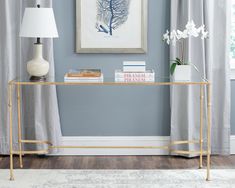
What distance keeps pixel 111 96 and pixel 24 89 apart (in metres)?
0.79

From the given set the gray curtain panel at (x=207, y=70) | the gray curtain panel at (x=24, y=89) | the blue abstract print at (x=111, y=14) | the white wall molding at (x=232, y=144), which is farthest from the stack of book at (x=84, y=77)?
the white wall molding at (x=232, y=144)

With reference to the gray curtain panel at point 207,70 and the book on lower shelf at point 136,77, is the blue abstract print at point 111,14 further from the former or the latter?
the book on lower shelf at point 136,77

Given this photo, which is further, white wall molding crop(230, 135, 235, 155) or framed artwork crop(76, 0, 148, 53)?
white wall molding crop(230, 135, 235, 155)

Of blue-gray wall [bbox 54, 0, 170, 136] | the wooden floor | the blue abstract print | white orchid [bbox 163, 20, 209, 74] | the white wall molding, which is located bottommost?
the wooden floor

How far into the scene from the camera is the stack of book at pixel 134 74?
4.27 m

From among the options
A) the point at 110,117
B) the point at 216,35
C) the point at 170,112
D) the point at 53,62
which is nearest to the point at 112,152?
the point at 110,117

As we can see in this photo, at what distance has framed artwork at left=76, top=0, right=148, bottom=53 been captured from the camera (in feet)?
16.0

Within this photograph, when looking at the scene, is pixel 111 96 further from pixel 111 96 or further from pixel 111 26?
pixel 111 26

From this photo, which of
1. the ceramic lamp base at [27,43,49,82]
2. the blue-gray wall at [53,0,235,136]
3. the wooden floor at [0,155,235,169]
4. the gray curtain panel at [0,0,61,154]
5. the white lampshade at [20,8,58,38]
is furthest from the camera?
the blue-gray wall at [53,0,235,136]

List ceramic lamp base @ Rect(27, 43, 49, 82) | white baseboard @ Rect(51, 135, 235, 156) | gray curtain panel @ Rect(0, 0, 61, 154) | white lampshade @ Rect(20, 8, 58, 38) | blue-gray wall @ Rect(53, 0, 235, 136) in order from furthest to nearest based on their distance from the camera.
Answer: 1. white baseboard @ Rect(51, 135, 235, 156)
2. blue-gray wall @ Rect(53, 0, 235, 136)
3. gray curtain panel @ Rect(0, 0, 61, 154)
4. ceramic lamp base @ Rect(27, 43, 49, 82)
5. white lampshade @ Rect(20, 8, 58, 38)

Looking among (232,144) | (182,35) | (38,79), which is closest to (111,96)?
(38,79)

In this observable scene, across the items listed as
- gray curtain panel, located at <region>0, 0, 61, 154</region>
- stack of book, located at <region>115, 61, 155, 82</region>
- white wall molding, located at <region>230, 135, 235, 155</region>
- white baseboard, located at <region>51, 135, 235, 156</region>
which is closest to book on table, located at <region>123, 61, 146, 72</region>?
stack of book, located at <region>115, 61, 155, 82</region>

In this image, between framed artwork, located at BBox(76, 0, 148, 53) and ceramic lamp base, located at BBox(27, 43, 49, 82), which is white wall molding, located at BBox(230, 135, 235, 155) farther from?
ceramic lamp base, located at BBox(27, 43, 49, 82)

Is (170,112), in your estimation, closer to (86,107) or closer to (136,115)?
(136,115)
